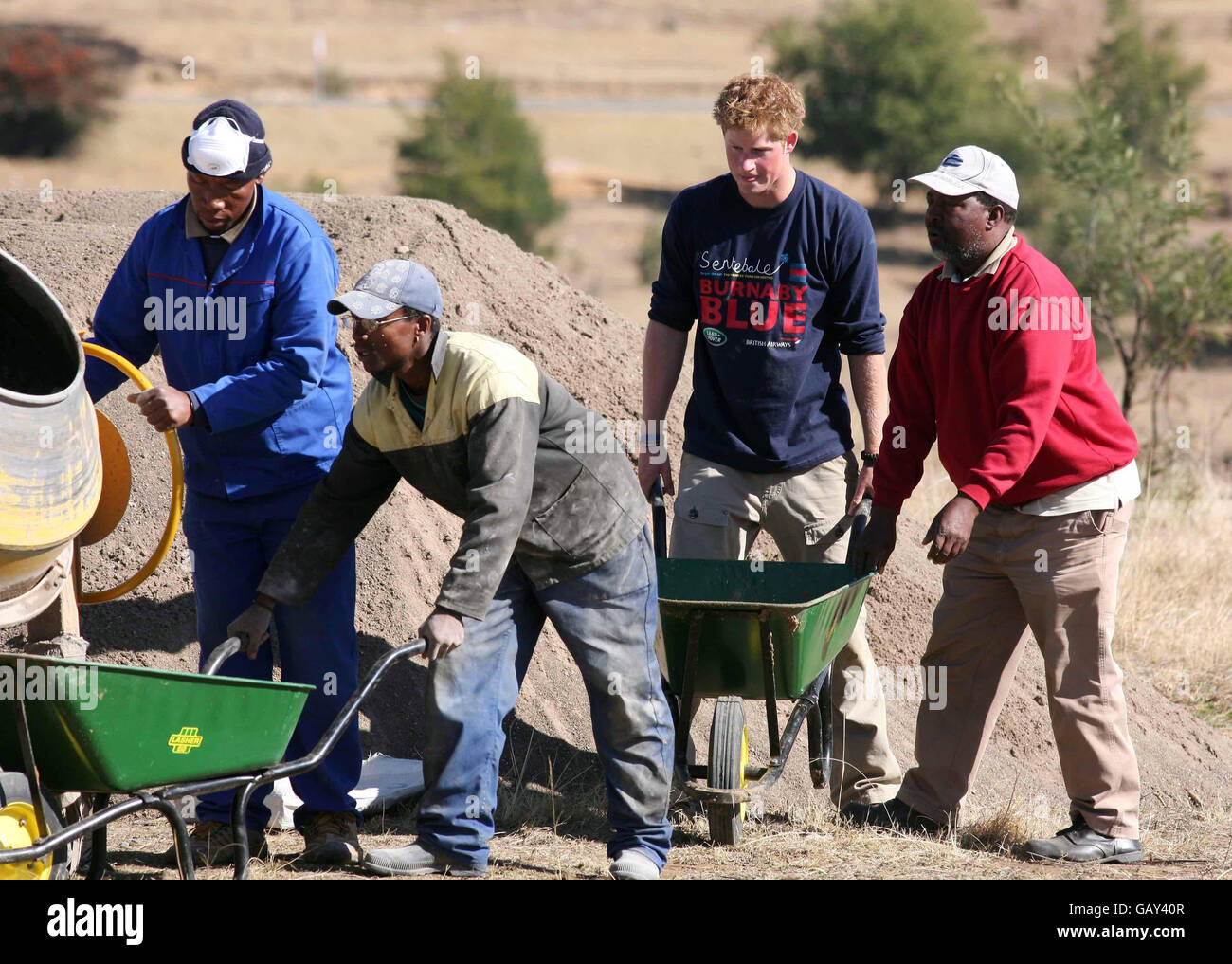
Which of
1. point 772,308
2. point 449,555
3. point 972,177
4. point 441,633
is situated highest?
point 972,177

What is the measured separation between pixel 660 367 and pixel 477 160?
19.3 metres

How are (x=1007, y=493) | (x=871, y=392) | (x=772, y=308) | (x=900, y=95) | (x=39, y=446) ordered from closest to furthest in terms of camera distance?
(x=39, y=446), (x=1007, y=493), (x=772, y=308), (x=871, y=392), (x=900, y=95)

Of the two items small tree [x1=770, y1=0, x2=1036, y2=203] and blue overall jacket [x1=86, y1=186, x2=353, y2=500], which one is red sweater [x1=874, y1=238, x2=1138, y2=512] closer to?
blue overall jacket [x1=86, y1=186, x2=353, y2=500]

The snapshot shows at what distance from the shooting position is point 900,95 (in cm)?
2759

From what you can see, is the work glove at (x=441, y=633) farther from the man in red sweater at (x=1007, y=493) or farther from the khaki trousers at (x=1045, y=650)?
the khaki trousers at (x=1045, y=650)

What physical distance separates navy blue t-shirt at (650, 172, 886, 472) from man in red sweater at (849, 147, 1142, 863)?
23cm

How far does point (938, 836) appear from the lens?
4.97 m

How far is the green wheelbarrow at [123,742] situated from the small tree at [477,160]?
19.7m

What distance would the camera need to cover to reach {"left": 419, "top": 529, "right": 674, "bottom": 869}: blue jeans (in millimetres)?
4176

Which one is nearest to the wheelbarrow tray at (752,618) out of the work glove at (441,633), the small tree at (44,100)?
the work glove at (441,633)

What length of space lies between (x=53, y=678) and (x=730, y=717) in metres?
2.16

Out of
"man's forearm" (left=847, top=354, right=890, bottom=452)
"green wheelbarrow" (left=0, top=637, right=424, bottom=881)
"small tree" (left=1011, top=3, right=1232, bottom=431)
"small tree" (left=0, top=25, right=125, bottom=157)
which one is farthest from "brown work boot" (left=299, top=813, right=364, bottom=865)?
"small tree" (left=0, top=25, right=125, bottom=157)

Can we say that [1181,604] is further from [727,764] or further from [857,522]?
[727,764]

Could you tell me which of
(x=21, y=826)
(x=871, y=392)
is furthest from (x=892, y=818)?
(x=21, y=826)
